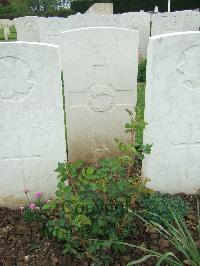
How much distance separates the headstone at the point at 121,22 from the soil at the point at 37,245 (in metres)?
7.54

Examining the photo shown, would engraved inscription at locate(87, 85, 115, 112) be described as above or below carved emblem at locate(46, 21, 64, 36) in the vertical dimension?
below

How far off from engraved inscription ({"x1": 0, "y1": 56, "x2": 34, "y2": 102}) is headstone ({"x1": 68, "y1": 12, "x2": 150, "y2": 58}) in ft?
23.1

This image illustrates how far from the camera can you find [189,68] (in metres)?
3.11

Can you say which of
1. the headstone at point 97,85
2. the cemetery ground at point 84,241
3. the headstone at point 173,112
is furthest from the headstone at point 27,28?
the cemetery ground at point 84,241

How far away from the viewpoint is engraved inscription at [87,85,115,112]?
4094mm

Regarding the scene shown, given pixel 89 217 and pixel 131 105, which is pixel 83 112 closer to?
pixel 131 105

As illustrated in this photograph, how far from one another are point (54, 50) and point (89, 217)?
137 cm

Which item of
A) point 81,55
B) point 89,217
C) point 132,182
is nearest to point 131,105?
point 81,55

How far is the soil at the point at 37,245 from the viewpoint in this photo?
2.75 m

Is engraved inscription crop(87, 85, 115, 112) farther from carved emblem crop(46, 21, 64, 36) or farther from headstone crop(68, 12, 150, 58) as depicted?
headstone crop(68, 12, 150, 58)

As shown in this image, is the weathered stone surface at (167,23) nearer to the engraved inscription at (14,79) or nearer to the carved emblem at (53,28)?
the carved emblem at (53,28)

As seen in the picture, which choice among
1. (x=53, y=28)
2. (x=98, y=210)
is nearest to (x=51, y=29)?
(x=53, y=28)

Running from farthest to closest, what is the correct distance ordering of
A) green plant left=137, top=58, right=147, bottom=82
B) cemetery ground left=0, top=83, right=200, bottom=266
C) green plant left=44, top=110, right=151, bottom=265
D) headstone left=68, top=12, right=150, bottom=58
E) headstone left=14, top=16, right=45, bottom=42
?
headstone left=14, top=16, right=45, bottom=42 → headstone left=68, top=12, right=150, bottom=58 → green plant left=137, top=58, right=147, bottom=82 → cemetery ground left=0, top=83, right=200, bottom=266 → green plant left=44, top=110, right=151, bottom=265

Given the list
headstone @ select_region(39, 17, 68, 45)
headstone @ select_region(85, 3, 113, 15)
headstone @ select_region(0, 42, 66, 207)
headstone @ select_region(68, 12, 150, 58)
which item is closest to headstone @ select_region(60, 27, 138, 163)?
headstone @ select_region(0, 42, 66, 207)
